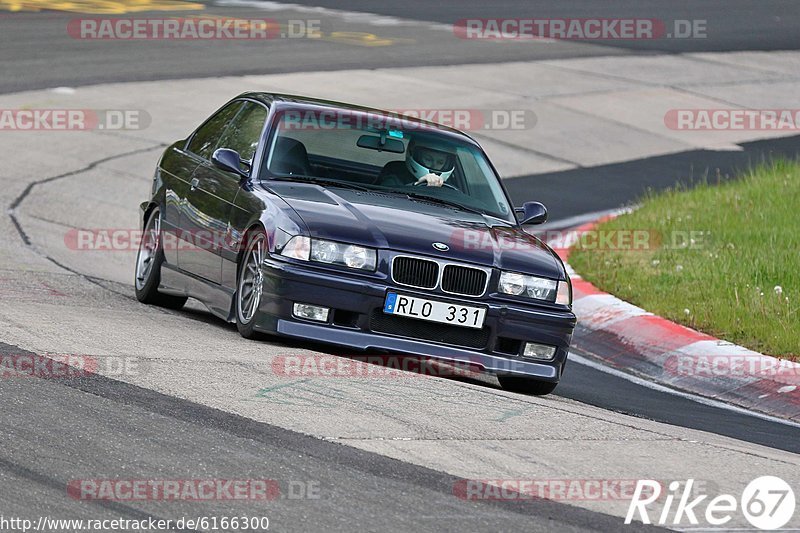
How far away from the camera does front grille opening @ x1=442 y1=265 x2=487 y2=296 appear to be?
8.01 meters

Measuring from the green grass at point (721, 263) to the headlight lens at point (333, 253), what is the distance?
3.03 metres

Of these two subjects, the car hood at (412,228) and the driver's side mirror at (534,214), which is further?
the driver's side mirror at (534,214)

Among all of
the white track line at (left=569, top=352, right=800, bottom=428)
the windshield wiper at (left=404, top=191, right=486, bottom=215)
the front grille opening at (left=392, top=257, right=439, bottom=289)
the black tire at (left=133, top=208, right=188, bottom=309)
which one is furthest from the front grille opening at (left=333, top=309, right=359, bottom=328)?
the white track line at (left=569, top=352, right=800, bottom=428)

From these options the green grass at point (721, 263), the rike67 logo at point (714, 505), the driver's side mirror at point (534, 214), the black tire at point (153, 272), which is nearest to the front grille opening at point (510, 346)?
the driver's side mirror at point (534, 214)

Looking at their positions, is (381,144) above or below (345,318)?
above

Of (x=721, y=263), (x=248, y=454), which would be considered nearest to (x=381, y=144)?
(x=721, y=263)

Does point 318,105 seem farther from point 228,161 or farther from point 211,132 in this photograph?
point 211,132

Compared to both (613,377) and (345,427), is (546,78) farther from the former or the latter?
(345,427)

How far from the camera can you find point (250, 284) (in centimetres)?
841

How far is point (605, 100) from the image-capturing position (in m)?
22.0

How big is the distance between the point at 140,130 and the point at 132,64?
4.38m

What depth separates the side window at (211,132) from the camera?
32.8 feet

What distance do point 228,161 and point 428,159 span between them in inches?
49.9

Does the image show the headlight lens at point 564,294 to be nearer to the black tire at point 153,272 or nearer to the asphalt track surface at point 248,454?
the asphalt track surface at point 248,454
